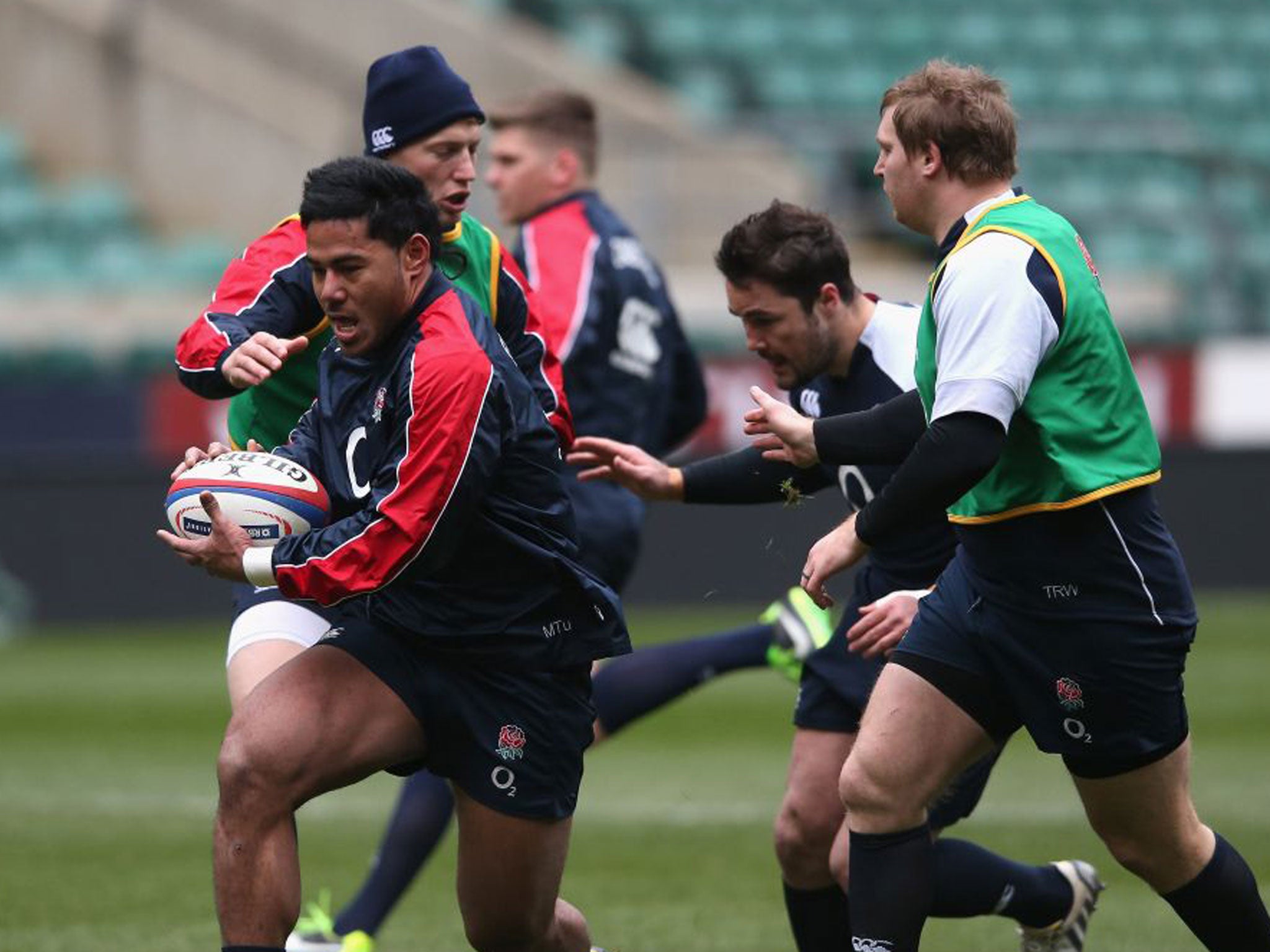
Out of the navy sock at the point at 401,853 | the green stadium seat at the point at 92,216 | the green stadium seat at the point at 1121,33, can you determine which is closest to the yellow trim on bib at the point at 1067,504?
the navy sock at the point at 401,853

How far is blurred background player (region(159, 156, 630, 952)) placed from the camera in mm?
4863

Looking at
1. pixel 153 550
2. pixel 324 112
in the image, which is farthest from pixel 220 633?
pixel 324 112

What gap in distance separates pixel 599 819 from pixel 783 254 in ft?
13.3

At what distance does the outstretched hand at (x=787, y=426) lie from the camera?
5.20m

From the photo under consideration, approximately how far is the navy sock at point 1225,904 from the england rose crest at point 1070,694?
545 mm

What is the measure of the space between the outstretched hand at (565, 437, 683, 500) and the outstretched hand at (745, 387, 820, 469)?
640 mm

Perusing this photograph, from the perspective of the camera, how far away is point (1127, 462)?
5.03 meters

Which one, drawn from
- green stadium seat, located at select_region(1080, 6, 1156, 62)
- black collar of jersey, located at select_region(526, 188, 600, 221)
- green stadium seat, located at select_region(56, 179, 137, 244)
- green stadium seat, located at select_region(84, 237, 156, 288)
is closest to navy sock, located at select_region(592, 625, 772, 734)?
black collar of jersey, located at select_region(526, 188, 600, 221)

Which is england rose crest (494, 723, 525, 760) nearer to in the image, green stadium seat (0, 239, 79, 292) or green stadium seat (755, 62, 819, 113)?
green stadium seat (0, 239, 79, 292)

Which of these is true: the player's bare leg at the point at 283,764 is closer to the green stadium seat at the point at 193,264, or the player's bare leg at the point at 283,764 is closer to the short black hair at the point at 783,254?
the short black hair at the point at 783,254

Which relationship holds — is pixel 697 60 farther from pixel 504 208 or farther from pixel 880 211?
pixel 504 208

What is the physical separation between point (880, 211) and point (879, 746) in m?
14.0

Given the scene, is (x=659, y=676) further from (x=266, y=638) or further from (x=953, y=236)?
(x=953, y=236)

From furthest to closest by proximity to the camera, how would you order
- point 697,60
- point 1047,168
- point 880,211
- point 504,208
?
point 697,60 < point 1047,168 < point 880,211 < point 504,208
